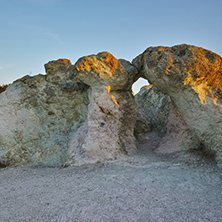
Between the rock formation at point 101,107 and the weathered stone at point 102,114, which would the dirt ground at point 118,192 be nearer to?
the weathered stone at point 102,114

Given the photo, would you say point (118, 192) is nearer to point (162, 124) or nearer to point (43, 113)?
point (43, 113)

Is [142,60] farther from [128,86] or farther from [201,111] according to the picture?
[201,111]

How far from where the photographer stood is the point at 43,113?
288 inches

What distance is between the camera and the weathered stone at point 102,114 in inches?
241

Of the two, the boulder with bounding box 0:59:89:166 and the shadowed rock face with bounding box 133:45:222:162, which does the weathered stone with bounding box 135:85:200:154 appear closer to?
the shadowed rock face with bounding box 133:45:222:162

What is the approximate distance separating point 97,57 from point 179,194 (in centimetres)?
474

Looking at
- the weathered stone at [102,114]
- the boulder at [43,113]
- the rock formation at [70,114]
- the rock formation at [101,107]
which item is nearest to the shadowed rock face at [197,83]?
the rock formation at [101,107]

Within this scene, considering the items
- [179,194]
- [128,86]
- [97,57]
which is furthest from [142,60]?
[179,194]

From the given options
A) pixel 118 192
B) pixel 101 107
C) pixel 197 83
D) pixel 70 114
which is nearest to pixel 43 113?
pixel 70 114

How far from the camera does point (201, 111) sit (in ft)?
18.6

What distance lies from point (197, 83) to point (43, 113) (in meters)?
5.29

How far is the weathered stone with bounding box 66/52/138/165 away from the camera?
241 inches

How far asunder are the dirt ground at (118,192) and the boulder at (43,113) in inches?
43.6

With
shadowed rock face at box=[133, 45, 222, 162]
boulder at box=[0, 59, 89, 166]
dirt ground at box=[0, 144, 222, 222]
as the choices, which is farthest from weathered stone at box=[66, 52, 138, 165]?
shadowed rock face at box=[133, 45, 222, 162]
